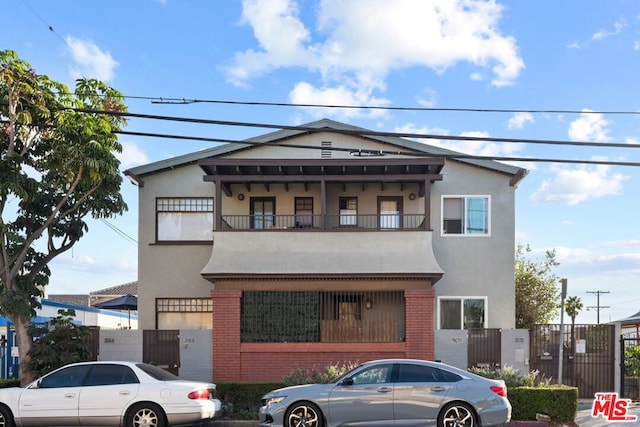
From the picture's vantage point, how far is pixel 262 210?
23391mm

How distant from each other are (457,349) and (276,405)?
25.3 feet

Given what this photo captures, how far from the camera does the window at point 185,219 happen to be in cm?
2302

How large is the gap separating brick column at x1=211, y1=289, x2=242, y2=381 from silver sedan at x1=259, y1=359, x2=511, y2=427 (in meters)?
6.24

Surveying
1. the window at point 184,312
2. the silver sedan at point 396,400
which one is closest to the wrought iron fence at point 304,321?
the window at point 184,312

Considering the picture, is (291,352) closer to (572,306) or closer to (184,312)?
(184,312)

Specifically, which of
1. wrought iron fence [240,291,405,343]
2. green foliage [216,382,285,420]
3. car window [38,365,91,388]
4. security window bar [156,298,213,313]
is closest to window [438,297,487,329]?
wrought iron fence [240,291,405,343]

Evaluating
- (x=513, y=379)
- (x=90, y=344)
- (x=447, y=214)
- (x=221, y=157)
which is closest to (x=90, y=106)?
(x=221, y=157)

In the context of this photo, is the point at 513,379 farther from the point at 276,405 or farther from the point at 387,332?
the point at 276,405

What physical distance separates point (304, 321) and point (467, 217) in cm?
616

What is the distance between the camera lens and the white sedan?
14062 mm

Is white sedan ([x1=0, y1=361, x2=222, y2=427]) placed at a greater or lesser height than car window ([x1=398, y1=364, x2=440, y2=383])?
lesser

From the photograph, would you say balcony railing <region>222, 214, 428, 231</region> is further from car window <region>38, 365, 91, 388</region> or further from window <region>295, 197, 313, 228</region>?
car window <region>38, 365, 91, 388</region>

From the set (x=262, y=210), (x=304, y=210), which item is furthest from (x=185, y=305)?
(x=304, y=210)

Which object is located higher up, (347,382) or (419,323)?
(419,323)
